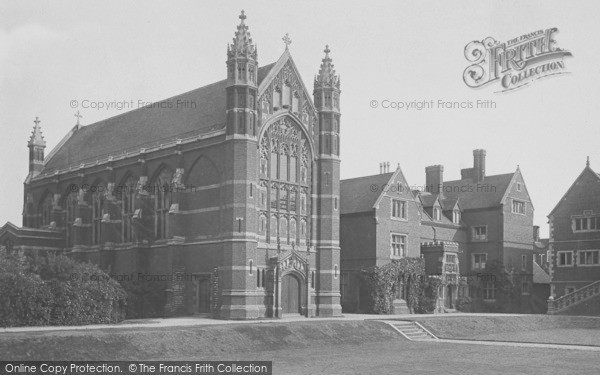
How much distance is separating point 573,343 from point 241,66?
23.7 meters

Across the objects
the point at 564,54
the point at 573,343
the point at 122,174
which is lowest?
the point at 573,343

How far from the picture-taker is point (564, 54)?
40625 mm

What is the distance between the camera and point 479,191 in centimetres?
6888

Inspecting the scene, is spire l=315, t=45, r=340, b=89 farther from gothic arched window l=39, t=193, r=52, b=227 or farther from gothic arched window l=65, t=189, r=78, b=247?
gothic arched window l=39, t=193, r=52, b=227

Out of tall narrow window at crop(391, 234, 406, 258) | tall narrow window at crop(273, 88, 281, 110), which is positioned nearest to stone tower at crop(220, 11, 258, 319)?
tall narrow window at crop(273, 88, 281, 110)

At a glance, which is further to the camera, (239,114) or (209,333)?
(239,114)

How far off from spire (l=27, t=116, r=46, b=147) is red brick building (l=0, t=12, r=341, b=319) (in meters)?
14.4

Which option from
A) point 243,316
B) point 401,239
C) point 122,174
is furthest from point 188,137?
point 401,239

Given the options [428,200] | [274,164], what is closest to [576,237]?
[428,200]

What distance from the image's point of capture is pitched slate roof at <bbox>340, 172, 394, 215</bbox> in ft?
192

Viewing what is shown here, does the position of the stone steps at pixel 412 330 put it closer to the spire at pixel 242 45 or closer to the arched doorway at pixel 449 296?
the spire at pixel 242 45

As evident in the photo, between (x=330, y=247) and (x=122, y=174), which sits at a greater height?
(x=122, y=174)

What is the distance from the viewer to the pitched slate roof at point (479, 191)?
67188 mm

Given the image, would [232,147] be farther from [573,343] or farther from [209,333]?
[573,343]
